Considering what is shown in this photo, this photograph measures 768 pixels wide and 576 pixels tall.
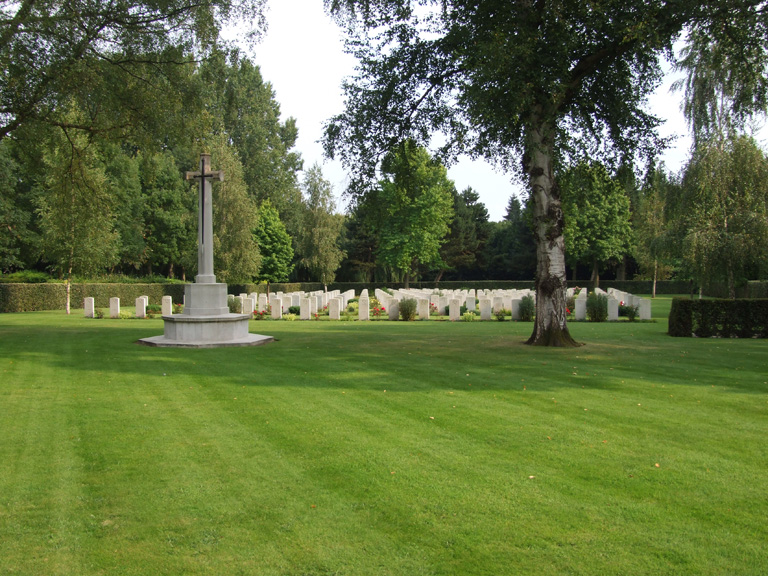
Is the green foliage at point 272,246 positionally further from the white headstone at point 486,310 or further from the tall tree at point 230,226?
the white headstone at point 486,310

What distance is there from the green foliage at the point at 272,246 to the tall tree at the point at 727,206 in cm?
2909

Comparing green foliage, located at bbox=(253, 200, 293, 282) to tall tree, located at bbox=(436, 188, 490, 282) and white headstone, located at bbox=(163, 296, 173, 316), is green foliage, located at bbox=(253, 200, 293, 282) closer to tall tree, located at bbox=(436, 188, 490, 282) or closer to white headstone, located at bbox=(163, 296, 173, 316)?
tall tree, located at bbox=(436, 188, 490, 282)

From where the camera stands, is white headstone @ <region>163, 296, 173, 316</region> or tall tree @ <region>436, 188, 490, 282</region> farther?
tall tree @ <region>436, 188, 490, 282</region>

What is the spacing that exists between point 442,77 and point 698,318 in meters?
8.37

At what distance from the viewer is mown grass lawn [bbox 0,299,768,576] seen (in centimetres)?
328

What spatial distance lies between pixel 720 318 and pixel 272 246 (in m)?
33.8

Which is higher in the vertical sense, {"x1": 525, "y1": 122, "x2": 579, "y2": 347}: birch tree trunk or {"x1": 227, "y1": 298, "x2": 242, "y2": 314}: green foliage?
{"x1": 525, "y1": 122, "x2": 579, "y2": 347}: birch tree trunk

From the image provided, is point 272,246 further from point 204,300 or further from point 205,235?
point 204,300

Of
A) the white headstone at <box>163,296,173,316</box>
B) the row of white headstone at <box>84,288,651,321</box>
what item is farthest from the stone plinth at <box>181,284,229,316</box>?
the white headstone at <box>163,296,173,316</box>

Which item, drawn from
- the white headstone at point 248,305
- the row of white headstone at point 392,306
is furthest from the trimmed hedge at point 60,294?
the white headstone at point 248,305

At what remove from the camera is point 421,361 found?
396 inches

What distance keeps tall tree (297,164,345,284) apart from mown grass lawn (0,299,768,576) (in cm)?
3676

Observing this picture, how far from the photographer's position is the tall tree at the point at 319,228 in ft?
149

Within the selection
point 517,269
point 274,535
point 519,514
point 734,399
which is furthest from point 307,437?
point 517,269
